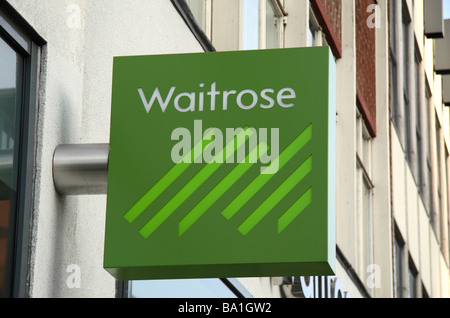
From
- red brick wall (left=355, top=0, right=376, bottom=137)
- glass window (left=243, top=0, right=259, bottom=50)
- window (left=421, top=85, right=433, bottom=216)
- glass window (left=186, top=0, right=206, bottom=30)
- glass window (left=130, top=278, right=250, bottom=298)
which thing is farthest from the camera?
window (left=421, top=85, right=433, bottom=216)

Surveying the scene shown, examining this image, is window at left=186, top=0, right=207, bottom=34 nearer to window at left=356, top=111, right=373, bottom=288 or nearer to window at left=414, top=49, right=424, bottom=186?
window at left=356, top=111, right=373, bottom=288

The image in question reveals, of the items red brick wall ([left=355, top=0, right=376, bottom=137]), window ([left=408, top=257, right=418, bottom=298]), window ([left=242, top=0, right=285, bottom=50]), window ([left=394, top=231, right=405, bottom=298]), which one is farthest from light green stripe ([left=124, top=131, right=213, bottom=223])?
window ([left=408, top=257, right=418, bottom=298])

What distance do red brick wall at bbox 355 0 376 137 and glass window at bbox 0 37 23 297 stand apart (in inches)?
441

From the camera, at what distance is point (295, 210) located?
164 inches

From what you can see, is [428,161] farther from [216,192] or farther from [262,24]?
[216,192]

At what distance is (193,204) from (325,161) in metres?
0.59

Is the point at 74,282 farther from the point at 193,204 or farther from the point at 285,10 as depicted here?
the point at 285,10

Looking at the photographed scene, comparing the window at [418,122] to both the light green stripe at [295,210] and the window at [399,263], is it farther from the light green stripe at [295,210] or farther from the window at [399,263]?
the light green stripe at [295,210]

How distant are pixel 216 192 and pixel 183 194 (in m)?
0.14

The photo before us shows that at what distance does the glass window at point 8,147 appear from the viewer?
448 cm

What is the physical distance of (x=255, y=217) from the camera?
420 centimetres

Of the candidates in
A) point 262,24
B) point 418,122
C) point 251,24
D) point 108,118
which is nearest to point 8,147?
point 108,118

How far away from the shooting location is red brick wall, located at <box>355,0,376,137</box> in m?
15.8

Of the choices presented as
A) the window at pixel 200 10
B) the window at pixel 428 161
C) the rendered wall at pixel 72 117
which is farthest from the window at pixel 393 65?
the rendered wall at pixel 72 117
